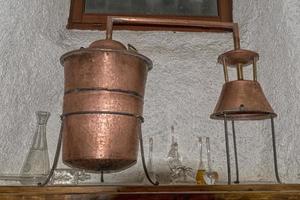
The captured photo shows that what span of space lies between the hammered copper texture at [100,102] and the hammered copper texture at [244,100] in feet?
0.82

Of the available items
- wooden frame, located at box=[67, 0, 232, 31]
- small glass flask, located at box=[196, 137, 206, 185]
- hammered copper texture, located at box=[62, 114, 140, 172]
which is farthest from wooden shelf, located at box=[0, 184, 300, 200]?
wooden frame, located at box=[67, 0, 232, 31]

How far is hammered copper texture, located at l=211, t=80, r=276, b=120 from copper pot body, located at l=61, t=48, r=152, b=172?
0.77ft

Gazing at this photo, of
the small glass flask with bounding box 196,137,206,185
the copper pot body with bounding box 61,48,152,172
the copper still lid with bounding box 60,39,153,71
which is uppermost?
the copper still lid with bounding box 60,39,153,71

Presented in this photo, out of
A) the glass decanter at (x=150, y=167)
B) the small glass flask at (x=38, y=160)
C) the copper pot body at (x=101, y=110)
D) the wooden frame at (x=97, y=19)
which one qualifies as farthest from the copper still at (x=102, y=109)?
the wooden frame at (x=97, y=19)

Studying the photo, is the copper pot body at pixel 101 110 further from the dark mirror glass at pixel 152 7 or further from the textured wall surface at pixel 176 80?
the dark mirror glass at pixel 152 7

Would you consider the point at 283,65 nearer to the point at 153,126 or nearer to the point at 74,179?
the point at 153,126

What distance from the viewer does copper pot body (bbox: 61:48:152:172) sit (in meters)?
0.75

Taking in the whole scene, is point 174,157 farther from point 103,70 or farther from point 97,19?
point 97,19

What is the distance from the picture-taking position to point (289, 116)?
102 centimetres

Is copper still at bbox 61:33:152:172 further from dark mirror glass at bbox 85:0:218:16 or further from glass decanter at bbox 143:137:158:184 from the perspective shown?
dark mirror glass at bbox 85:0:218:16

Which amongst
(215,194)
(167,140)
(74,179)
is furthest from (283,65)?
(74,179)

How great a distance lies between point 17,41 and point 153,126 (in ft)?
1.69

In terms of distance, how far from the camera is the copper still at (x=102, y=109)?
29.3 inches

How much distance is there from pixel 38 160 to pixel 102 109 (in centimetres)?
37
